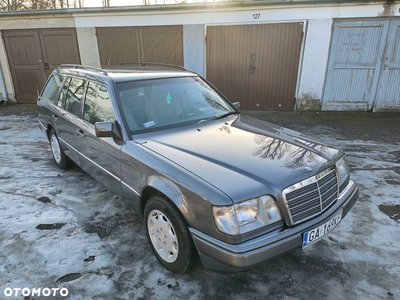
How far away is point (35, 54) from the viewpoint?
9.39 metres

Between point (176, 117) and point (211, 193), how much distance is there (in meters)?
1.29

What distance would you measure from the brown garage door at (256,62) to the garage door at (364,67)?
1.00 m

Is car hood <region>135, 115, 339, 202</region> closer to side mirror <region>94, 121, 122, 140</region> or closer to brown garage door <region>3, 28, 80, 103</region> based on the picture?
side mirror <region>94, 121, 122, 140</region>

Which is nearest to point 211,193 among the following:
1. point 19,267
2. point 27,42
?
point 19,267

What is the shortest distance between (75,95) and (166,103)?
139cm

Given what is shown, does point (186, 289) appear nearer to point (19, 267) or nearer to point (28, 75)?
point (19, 267)

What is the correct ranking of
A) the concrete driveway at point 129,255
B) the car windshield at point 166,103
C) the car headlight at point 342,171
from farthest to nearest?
1. the car windshield at point 166,103
2. the car headlight at point 342,171
3. the concrete driveway at point 129,255

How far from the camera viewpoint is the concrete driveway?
221 centimetres

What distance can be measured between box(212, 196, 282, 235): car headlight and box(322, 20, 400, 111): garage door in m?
7.06

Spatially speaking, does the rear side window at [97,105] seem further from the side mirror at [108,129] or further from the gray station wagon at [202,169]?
the side mirror at [108,129]

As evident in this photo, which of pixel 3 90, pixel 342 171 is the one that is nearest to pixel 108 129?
pixel 342 171

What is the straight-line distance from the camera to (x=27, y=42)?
9.30 meters
